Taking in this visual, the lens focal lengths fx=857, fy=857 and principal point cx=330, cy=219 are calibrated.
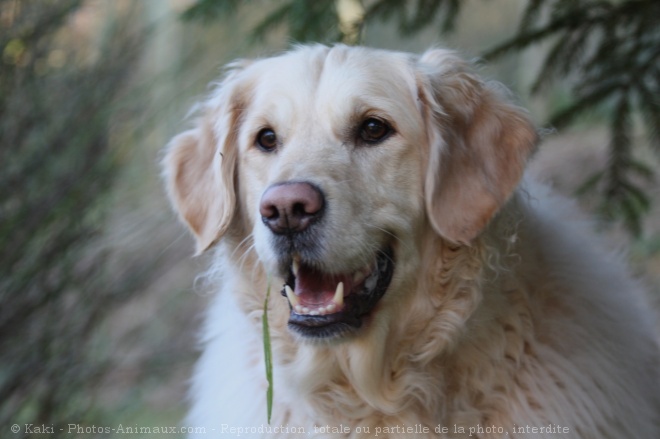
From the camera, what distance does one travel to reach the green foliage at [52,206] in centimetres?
386

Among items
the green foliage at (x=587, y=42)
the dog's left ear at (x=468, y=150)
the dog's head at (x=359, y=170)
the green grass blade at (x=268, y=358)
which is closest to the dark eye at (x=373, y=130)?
the dog's head at (x=359, y=170)

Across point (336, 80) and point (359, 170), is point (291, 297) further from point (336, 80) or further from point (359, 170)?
point (336, 80)

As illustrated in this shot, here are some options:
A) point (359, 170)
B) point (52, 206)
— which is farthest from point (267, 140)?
point (52, 206)

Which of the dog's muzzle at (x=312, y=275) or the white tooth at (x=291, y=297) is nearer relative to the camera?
the dog's muzzle at (x=312, y=275)

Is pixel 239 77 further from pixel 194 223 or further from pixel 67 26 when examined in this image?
pixel 67 26

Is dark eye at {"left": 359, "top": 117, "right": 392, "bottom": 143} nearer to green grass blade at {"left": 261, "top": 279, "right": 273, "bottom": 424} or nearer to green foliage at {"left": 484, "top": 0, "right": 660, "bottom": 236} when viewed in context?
green grass blade at {"left": 261, "top": 279, "right": 273, "bottom": 424}

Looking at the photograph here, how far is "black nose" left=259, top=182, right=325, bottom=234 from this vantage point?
8.91ft

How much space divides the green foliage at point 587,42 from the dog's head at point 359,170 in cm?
96

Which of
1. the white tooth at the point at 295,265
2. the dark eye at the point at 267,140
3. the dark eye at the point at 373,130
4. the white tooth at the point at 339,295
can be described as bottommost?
the white tooth at the point at 339,295

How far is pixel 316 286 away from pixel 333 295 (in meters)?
0.08

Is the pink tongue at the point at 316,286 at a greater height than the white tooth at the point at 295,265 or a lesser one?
lesser

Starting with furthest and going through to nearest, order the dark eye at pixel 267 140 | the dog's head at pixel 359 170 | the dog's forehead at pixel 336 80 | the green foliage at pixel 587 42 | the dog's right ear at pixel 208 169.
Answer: the green foliage at pixel 587 42 → the dog's right ear at pixel 208 169 → the dark eye at pixel 267 140 → the dog's forehead at pixel 336 80 → the dog's head at pixel 359 170

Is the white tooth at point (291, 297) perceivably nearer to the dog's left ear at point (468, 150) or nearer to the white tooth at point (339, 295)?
the white tooth at point (339, 295)

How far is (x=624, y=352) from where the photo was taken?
3.34 metres
